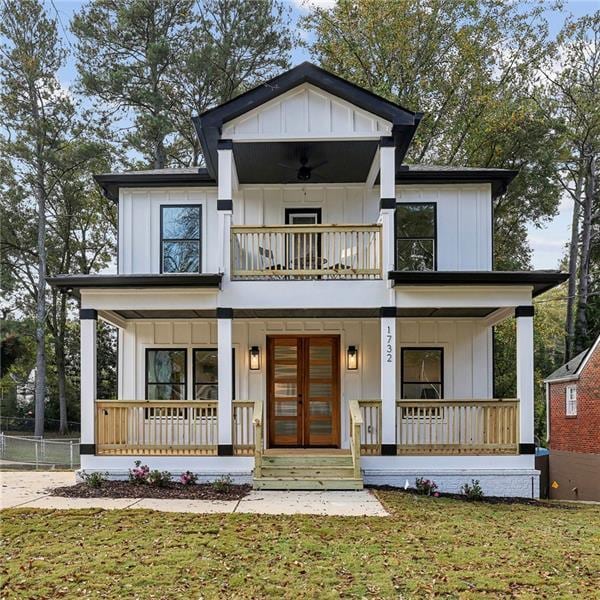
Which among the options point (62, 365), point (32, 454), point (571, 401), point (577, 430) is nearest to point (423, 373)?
point (577, 430)

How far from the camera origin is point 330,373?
13391 mm

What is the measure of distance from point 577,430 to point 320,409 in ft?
38.6

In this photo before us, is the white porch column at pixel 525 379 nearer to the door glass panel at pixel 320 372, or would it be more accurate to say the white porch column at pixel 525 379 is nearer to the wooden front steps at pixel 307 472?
the wooden front steps at pixel 307 472

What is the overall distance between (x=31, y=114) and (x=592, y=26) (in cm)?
2441

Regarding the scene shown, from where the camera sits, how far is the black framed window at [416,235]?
13.6 metres

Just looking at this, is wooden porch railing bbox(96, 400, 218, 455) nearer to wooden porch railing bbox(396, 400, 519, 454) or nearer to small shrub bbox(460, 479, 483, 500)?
wooden porch railing bbox(396, 400, 519, 454)

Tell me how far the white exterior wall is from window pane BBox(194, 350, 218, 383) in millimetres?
1837

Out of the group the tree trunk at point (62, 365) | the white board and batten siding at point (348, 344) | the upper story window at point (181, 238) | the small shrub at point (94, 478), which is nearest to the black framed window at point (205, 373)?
the white board and batten siding at point (348, 344)

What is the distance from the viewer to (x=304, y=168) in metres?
12.4

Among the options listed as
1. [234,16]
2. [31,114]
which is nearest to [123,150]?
[31,114]

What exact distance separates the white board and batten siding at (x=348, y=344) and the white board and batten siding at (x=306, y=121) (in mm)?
3986

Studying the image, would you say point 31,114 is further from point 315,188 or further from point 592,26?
point 592,26

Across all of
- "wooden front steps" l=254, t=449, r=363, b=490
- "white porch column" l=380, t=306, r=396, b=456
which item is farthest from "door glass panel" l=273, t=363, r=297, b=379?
"white porch column" l=380, t=306, r=396, b=456

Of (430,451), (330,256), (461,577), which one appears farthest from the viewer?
(330,256)
